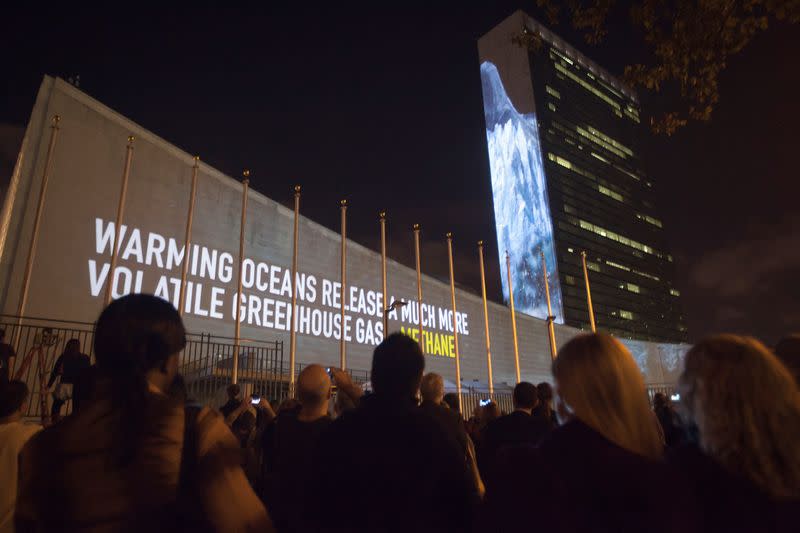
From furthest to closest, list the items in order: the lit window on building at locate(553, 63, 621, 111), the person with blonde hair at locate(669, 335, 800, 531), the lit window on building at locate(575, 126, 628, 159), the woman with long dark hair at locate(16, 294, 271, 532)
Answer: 1. the lit window on building at locate(575, 126, 628, 159)
2. the lit window on building at locate(553, 63, 621, 111)
3. the person with blonde hair at locate(669, 335, 800, 531)
4. the woman with long dark hair at locate(16, 294, 271, 532)

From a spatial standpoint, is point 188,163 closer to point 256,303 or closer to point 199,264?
point 199,264

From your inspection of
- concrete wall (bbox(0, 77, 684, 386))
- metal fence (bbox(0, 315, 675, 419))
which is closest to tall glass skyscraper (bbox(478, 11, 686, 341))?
concrete wall (bbox(0, 77, 684, 386))

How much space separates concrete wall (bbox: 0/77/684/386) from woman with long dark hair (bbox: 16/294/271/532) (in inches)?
586

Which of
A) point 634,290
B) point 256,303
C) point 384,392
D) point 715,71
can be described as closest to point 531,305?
point 634,290

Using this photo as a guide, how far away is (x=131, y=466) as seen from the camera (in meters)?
1.38

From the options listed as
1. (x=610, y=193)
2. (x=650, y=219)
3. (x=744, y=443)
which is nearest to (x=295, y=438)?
(x=744, y=443)

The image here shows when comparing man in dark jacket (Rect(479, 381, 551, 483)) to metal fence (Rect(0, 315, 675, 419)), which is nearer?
man in dark jacket (Rect(479, 381, 551, 483))

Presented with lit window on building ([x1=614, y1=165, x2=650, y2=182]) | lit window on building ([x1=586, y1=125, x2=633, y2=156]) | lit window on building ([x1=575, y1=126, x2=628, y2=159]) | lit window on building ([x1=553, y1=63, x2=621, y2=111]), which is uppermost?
lit window on building ([x1=553, y1=63, x2=621, y2=111])

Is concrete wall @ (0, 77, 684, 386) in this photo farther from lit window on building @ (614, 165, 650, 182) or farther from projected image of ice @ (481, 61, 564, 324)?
lit window on building @ (614, 165, 650, 182)

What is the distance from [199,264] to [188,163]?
4.00 m

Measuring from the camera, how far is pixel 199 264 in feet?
59.6

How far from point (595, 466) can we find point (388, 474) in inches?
32.7

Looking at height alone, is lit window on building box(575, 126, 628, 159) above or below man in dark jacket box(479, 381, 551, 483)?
above

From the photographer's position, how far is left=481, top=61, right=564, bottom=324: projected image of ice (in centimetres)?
8344
